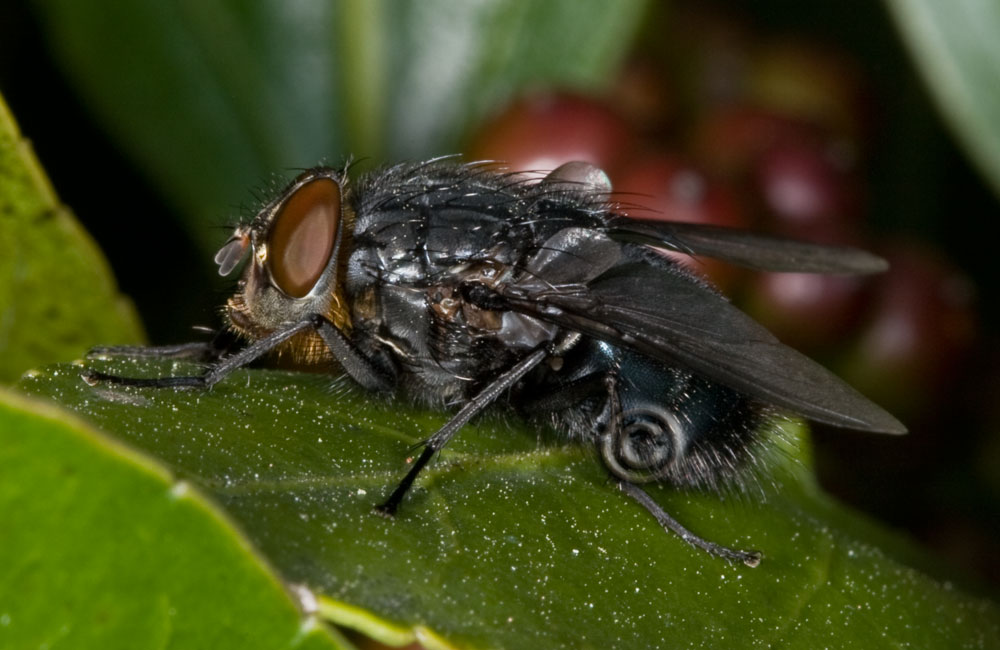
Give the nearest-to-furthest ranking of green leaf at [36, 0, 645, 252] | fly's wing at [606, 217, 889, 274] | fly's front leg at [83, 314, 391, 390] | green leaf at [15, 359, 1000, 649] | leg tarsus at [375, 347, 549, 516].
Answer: green leaf at [15, 359, 1000, 649]
leg tarsus at [375, 347, 549, 516]
fly's front leg at [83, 314, 391, 390]
fly's wing at [606, 217, 889, 274]
green leaf at [36, 0, 645, 252]

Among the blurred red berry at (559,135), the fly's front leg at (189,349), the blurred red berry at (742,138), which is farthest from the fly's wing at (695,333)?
the blurred red berry at (742,138)

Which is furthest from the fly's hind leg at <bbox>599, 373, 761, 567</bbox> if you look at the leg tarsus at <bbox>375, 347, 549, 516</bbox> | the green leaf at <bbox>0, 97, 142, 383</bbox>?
the green leaf at <bbox>0, 97, 142, 383</bbox>

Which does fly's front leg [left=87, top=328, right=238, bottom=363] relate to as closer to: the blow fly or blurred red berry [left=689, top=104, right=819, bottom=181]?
the blow fly

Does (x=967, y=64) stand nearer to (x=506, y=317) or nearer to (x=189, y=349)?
(x=506, y=317)

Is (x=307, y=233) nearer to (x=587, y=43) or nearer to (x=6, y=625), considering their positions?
(x=6, y=625)

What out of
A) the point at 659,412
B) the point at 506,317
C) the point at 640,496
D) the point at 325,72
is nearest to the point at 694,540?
the point at 640,496

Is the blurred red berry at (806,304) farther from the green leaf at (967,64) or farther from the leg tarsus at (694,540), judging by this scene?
the leg tarsus at (694,540)
